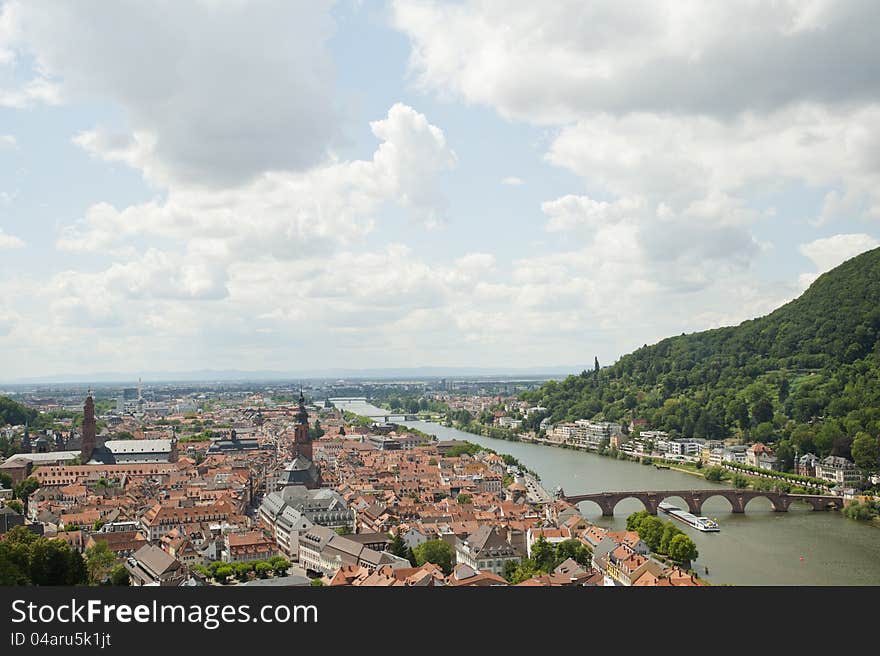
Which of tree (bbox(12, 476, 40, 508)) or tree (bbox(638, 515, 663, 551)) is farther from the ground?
tree (bbox(638, 515, 663, 551))

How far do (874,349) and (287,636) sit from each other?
275 feet

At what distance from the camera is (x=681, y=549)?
28188 mm

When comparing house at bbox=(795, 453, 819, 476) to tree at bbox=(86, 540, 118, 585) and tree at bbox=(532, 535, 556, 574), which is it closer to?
tree at bbox=(532, 535, 556, 574)

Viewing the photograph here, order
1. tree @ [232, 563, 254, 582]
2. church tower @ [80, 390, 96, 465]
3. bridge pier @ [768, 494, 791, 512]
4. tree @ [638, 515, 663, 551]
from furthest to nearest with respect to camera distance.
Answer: church tower @ [80, 390, 96, 465], bridge pier @ [768, 494, 791, 512], tree @ [638, 515, 663, 551], tree @ [232, 563, 254, 582]

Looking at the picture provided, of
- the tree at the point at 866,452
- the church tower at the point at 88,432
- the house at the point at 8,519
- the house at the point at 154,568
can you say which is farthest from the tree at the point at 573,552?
the church tower at the point at 88,432

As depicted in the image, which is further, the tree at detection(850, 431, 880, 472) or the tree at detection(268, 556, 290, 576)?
the tree at detection(850, 431, 880, 472)

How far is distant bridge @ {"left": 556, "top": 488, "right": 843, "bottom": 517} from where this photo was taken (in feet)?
137

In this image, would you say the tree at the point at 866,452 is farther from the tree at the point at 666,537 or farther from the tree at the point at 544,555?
the tree at the point at 544,555

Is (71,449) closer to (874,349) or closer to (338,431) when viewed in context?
(338,431)

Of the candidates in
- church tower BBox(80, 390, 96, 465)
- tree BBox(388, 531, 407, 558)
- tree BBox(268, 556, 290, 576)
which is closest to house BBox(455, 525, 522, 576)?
tree BBox(388, 531, 407, 558)

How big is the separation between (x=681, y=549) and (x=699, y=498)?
15.7 m

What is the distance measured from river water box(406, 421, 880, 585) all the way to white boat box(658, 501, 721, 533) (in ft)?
1.44

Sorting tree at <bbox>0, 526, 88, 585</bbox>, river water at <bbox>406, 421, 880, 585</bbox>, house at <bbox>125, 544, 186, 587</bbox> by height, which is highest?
tree at <bbox>0, 526, 88, 585</bbox>

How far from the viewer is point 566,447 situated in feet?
271
